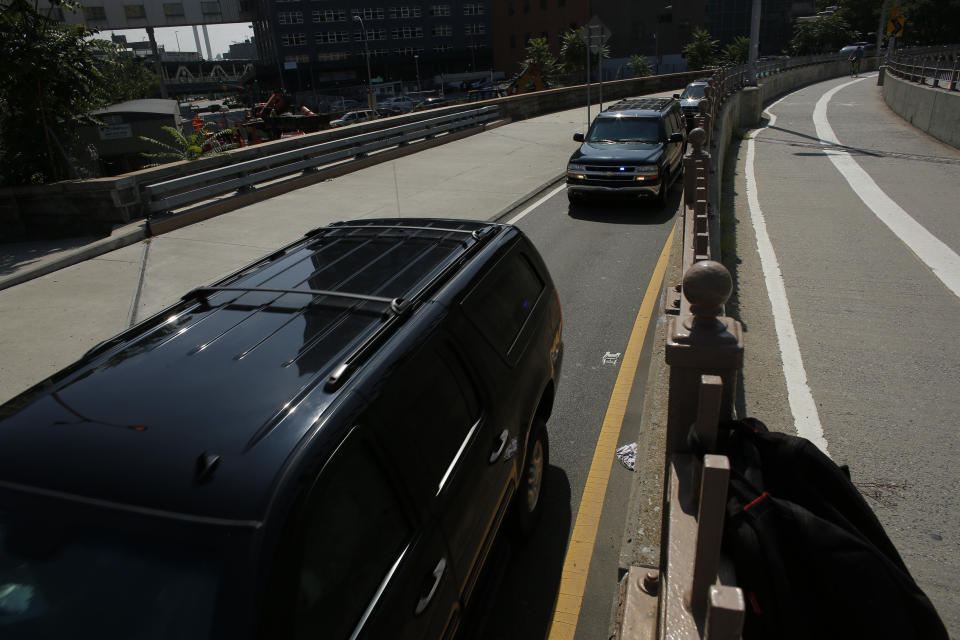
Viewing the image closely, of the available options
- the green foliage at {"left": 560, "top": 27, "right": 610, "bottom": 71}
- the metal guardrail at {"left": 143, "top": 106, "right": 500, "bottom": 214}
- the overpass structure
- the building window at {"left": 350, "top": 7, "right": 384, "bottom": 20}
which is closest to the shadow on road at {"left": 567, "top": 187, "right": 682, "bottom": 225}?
the overpass structure

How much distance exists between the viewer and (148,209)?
10766 mm

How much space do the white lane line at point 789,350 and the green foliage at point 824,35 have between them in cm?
9228

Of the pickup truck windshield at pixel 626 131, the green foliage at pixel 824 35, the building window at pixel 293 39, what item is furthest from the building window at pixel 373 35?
the pickup truck windshield at pixel 626 131

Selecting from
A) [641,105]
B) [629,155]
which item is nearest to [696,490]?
[629,155]

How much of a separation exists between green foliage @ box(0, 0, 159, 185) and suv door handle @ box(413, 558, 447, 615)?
12.1 meters

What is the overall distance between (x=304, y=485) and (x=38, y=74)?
12334 millimetres

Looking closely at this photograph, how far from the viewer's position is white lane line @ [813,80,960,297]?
8031 millimetres

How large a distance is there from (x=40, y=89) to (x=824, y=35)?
97590mm

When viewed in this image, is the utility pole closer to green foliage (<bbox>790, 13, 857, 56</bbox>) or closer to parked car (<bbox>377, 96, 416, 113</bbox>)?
parked car (<bbox>377, 96, 416, 113</bbox>)

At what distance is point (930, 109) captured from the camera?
19906 mm

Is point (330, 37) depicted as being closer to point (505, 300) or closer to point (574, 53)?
point (574, 53)

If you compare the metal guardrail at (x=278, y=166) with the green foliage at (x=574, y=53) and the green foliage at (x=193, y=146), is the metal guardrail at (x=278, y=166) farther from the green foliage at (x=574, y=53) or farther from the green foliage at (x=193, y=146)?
the green foliage at (x=574, y=53)

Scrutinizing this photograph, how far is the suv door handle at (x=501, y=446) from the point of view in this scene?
3.02 m

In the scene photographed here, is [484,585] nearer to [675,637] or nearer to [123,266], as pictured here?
[675,637]
